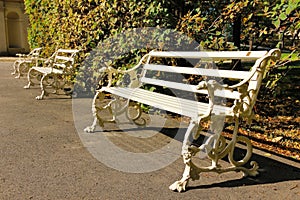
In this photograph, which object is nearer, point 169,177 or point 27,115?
point 169,177

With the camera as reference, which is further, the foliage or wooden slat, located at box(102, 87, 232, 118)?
the foliage

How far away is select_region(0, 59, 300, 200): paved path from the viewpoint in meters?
2.48

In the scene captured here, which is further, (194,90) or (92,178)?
(194,90)

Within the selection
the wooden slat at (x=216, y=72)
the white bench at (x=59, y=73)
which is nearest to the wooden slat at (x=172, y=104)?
the wooden slat at (x=216, y=72)

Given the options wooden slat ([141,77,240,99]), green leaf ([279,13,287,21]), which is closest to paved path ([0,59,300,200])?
wooden slat ([141,77,240,99])

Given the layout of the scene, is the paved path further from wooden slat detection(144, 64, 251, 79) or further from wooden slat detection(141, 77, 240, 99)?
wooden slat detection(144, 64, 251, 79)

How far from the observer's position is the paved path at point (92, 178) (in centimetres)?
248

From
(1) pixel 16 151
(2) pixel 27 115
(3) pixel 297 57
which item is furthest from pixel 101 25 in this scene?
(3) pixel 297 57

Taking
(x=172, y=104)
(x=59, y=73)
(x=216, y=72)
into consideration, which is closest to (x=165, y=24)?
(x=216, y=72)

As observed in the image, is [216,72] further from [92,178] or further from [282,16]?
[92,178]

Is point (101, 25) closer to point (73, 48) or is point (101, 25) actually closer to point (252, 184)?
point (73, 48)

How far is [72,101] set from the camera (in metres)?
6.21

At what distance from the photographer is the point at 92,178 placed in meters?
2.75

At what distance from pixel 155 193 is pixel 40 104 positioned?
4.02m
